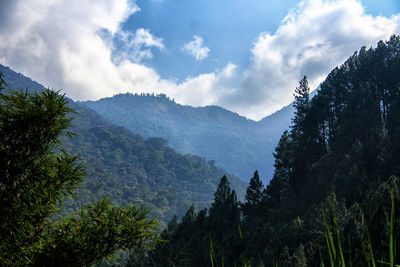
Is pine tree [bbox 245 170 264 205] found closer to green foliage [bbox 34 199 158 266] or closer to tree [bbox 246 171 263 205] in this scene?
tree [bbox 246 171 263 205]

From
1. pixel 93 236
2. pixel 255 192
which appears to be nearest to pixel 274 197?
pixel 255 192

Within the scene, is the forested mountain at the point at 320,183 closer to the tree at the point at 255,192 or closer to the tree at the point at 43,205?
the tree at the point at 255,192

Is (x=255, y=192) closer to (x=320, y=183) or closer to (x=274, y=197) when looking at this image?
(x=274, y=197)

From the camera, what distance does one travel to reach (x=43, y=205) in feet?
20.1

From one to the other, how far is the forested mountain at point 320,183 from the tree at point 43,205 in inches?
616

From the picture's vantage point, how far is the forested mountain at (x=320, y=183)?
2400 cm

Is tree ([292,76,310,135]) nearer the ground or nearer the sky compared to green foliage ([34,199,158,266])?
nearer the sky

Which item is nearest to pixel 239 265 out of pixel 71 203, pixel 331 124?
pixel 331 124

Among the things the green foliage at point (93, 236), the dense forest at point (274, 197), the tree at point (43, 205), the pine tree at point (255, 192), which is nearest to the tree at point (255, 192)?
the pine tree at point (255, 192)

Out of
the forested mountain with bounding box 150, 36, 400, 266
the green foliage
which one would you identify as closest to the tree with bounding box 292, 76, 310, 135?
the forested mountain with bounding box 150, 36, 400, 266

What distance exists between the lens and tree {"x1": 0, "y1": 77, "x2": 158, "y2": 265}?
5.68 m

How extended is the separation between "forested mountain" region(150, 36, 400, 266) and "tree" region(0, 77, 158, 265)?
15.6 meters

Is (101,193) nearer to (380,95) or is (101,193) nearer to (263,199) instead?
(263,199)

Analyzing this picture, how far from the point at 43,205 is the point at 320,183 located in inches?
1423
